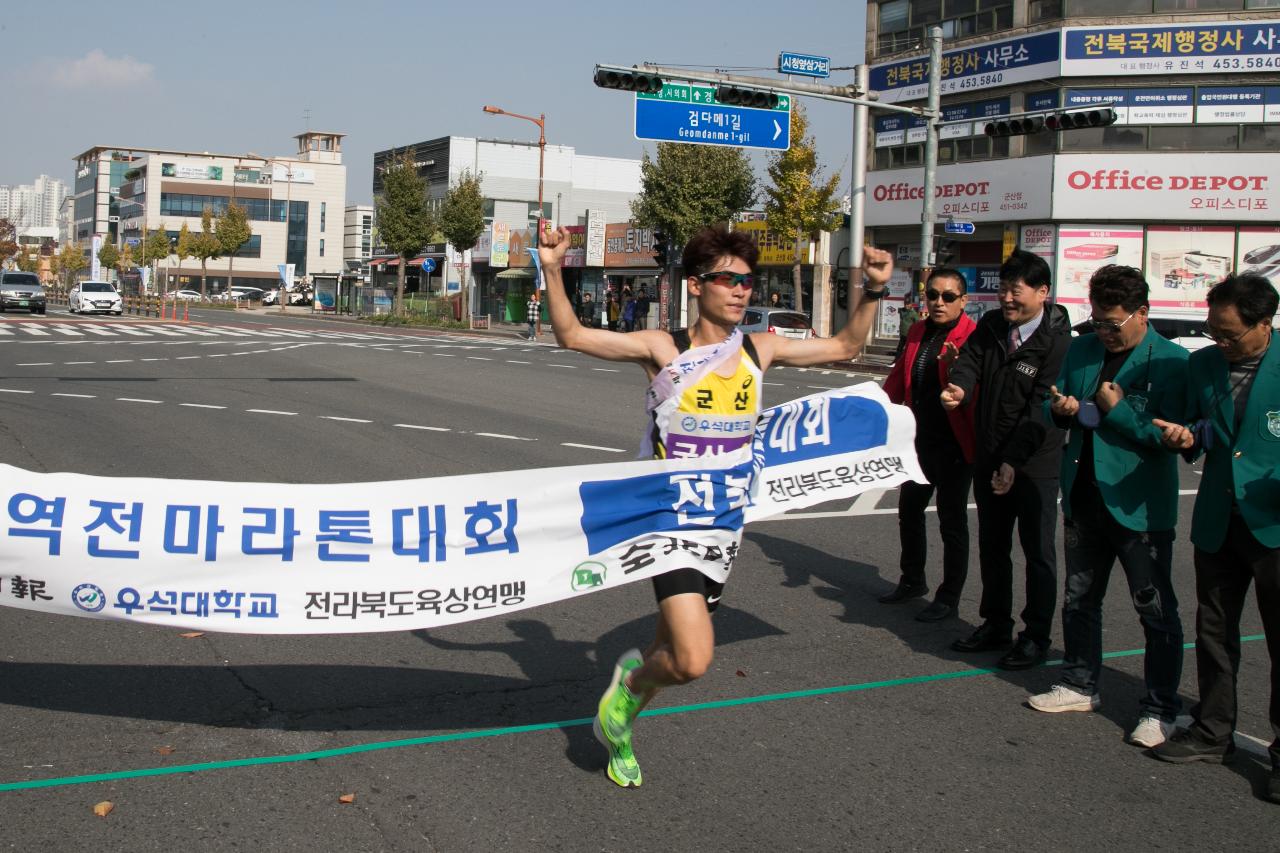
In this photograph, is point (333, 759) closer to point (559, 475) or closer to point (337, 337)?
point (559, 475)

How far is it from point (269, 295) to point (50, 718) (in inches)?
A: 3859

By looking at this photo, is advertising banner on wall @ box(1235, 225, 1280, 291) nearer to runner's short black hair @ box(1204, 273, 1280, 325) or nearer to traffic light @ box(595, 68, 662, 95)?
traffic light @ box(595, 68, 662, 95)

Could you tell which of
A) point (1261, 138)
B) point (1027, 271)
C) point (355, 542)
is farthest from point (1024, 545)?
point (1261, 138)

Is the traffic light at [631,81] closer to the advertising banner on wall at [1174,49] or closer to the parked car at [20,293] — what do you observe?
the advertising banner on wall at [1174,49]

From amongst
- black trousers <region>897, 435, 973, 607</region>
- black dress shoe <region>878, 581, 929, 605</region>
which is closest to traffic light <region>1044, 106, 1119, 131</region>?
black dress shoe <region>878, 581, 929, 605</region>

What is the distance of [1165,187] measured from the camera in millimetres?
32344

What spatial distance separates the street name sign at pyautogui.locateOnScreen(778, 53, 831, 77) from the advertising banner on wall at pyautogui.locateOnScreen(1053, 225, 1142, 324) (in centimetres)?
1313

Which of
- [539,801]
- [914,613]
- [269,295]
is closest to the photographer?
[539,801]

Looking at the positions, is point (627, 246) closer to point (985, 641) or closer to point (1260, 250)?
point (1260, 250)

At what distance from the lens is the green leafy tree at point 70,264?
128 meters

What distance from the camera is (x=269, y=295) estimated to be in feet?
322

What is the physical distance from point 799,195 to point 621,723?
37.7m

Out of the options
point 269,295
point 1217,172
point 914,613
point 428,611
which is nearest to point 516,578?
point 428,611

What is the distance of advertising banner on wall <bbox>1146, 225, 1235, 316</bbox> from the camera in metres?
32.2
